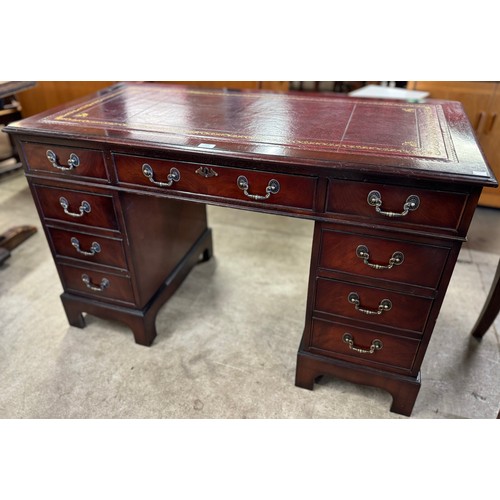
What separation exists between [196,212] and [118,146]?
796 millimetres

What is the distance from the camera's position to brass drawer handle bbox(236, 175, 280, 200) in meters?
1.18

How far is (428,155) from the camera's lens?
1.11 m

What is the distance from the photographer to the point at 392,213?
1.11 metres

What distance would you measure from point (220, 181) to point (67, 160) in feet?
1.81

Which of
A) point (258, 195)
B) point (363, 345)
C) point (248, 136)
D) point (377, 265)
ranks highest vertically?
point (248, 136)

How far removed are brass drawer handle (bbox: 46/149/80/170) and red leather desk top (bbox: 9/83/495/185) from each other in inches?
3.0

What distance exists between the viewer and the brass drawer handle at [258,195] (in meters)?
1.18

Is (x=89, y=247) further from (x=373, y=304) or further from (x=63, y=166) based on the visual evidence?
(x=373, y=304)

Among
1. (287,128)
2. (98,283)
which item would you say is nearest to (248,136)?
(287,128)

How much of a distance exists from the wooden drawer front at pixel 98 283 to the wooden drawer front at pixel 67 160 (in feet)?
1.38

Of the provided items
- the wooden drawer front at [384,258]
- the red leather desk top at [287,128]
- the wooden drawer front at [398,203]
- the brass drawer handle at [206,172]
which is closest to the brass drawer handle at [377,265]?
the wooden drawer front at [384,258]

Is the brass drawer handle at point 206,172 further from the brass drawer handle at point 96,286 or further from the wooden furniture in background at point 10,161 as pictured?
the wooden furniture in background at point 10,161

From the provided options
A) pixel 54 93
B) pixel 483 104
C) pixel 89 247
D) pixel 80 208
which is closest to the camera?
pixel 80 208

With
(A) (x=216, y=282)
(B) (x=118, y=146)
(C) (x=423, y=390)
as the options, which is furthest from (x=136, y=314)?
(C) (x=423, y=390)
